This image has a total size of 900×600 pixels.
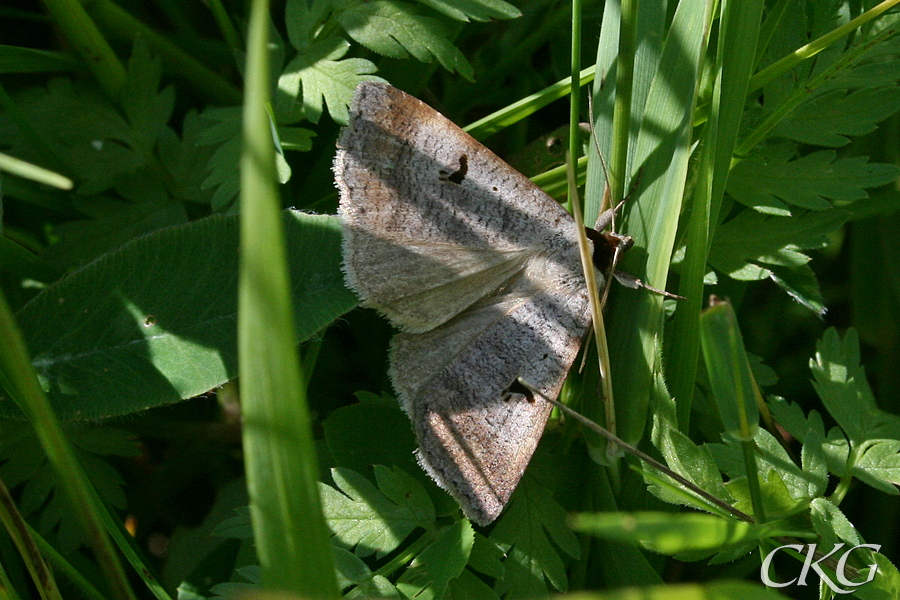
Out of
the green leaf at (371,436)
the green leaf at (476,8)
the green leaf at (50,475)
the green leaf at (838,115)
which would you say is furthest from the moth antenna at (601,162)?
the green leaf at (50,475)

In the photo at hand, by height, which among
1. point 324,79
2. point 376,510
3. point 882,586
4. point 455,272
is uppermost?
point 324,79

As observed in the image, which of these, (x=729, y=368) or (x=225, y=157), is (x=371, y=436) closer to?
(x=225, y=157)

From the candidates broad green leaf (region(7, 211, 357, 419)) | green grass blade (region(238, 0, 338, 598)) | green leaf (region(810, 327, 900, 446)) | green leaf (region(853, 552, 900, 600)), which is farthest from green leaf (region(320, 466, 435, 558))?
green leaf (region(810, 327, 900, 446))

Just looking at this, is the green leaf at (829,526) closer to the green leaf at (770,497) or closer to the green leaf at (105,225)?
the green leaf at (770,497)

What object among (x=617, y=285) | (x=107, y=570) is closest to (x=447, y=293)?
(x=617, y=285)

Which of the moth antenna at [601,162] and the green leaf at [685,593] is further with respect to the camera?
the moth antenna at [601,162]

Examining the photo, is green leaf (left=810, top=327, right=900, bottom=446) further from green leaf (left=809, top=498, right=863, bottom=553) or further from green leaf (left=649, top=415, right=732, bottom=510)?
green leaf (left=649, top=415, right=732, bottom=510)

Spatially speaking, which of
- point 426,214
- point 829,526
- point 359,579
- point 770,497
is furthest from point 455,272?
point 829,526
